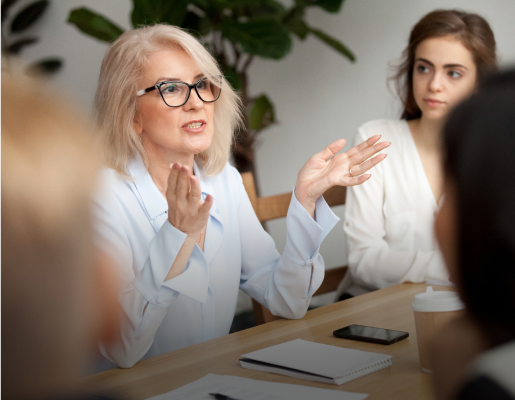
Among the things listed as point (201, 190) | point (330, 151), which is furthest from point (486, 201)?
point (201, 190)

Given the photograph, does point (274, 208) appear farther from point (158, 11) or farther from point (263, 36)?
point (158, 11)

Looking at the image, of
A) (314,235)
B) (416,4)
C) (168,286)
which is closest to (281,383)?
(168,286)

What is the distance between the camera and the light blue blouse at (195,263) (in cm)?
113

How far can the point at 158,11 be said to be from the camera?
95.7 inches

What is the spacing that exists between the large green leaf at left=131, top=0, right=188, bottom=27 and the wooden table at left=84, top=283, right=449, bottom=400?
1729 mm

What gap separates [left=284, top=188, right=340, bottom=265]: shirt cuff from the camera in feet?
4.31

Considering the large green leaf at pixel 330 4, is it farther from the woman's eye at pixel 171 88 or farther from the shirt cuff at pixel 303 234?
the shirt cuff at pixel 303 234

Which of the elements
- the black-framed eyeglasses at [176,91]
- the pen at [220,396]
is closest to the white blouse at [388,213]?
the black-framed eyeglasses at [176,91]

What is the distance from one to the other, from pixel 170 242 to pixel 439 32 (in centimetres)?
135

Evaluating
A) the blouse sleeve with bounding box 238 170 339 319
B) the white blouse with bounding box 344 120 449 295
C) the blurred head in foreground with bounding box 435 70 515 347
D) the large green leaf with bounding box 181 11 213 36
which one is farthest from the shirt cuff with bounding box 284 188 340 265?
the large green leaf with bounding box 181 11 213 36

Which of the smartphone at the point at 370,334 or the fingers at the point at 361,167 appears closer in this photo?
the smartphone at the point at 370,334

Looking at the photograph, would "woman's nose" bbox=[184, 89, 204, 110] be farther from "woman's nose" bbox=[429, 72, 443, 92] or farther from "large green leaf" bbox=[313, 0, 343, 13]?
"large green leaf" bbox=[313, 0, 343, 13]

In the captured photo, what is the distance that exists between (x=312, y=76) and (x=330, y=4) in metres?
0.67

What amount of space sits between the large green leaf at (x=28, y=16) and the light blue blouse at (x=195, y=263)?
2.30 meters
